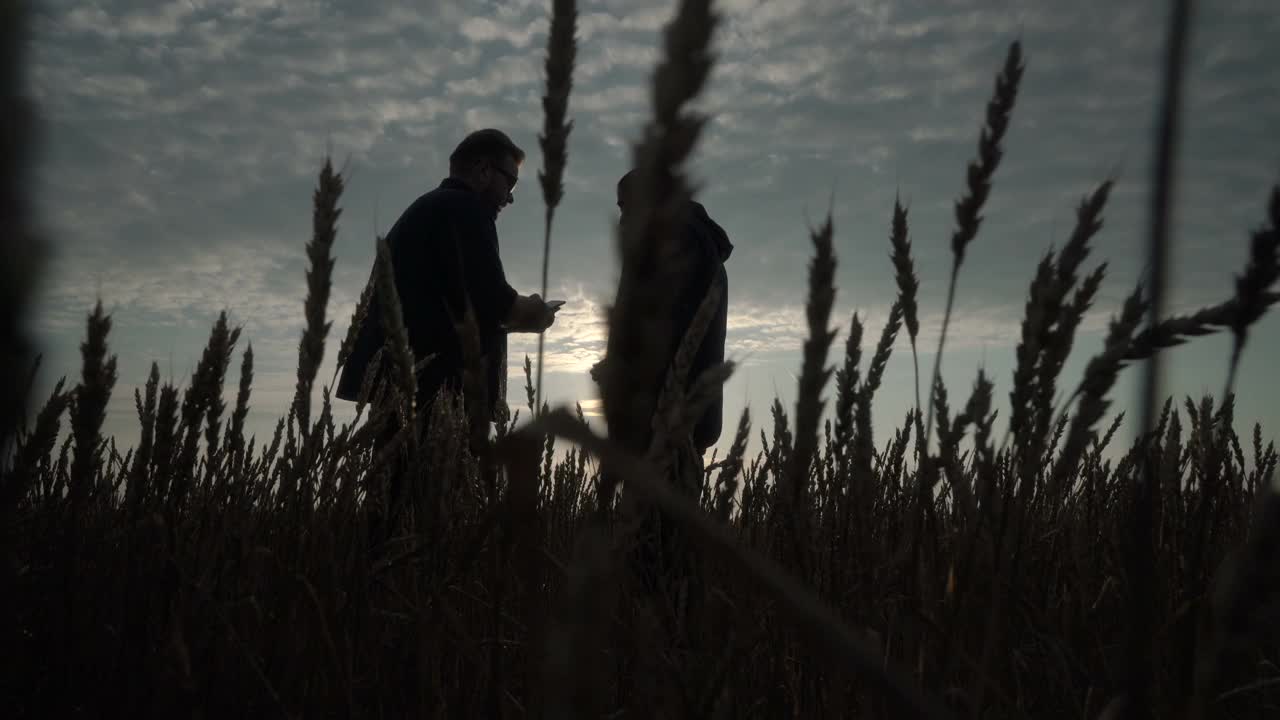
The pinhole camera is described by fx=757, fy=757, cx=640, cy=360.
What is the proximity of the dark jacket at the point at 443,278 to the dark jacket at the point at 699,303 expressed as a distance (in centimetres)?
94

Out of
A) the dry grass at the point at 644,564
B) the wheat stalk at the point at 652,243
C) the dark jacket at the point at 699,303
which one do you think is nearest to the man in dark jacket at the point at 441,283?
the dark jacket at the point at 699,303

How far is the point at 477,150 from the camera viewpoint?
15.4 feet

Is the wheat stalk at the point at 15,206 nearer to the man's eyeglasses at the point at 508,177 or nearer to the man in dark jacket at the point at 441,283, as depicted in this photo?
the man in dark jacket at the point at 441,283

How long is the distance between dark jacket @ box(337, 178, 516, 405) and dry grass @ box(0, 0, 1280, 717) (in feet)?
6.67

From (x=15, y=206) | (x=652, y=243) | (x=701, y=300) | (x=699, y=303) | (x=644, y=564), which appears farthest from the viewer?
(x=699, y=303)

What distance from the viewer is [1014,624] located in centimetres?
156

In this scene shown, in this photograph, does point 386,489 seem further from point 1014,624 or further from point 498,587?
point 1014,624

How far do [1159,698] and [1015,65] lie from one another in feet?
3.39

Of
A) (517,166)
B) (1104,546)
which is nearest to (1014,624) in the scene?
(1104,546)

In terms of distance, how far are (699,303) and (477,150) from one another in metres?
1.68

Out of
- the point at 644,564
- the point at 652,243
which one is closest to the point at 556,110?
the point at 652,243

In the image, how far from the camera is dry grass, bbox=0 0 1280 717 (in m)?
0.49

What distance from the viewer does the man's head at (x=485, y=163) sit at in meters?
4.61

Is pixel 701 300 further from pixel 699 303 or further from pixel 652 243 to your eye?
pixel 652 243
